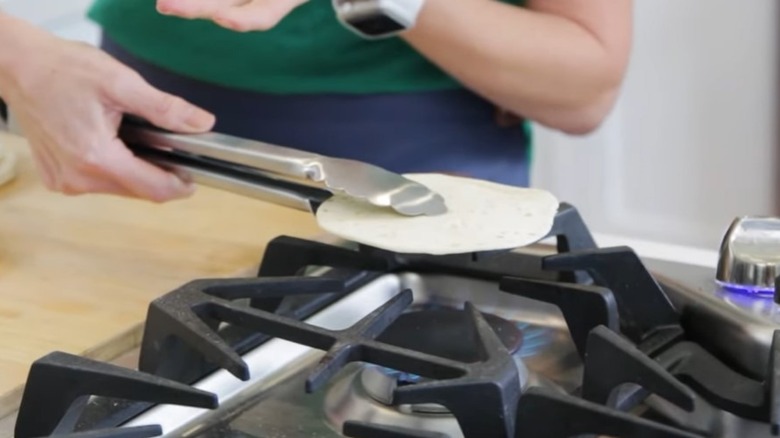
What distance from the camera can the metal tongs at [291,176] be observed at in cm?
62

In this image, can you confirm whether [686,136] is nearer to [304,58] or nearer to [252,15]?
[304,58]

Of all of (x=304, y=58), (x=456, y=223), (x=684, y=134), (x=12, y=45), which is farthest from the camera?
(x=684, y=134)

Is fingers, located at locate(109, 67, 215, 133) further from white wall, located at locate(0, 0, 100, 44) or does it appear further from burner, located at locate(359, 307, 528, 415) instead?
white wall, located at locate(0, 0, 100, 44)

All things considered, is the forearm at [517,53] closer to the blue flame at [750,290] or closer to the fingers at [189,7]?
the fingers at [189,7]

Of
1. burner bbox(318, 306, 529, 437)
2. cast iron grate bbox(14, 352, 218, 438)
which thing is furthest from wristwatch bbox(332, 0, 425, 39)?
cast iron grate bbox(14, 352, 218, 438)

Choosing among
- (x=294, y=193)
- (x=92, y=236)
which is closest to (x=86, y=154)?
(x=92, y=236)

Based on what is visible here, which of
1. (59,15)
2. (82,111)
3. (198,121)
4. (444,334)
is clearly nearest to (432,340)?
(444,334)

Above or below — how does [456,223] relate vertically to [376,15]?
below

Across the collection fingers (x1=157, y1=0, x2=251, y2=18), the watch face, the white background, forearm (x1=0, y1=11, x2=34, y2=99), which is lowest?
the white background

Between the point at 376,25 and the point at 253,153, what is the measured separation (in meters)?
0.18

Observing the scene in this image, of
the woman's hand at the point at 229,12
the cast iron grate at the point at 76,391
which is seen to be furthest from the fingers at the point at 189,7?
the cast iron grate at the point at 76,391

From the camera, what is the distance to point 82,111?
2.61 feet

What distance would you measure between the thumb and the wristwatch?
0.11 metres

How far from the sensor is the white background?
1756mm
